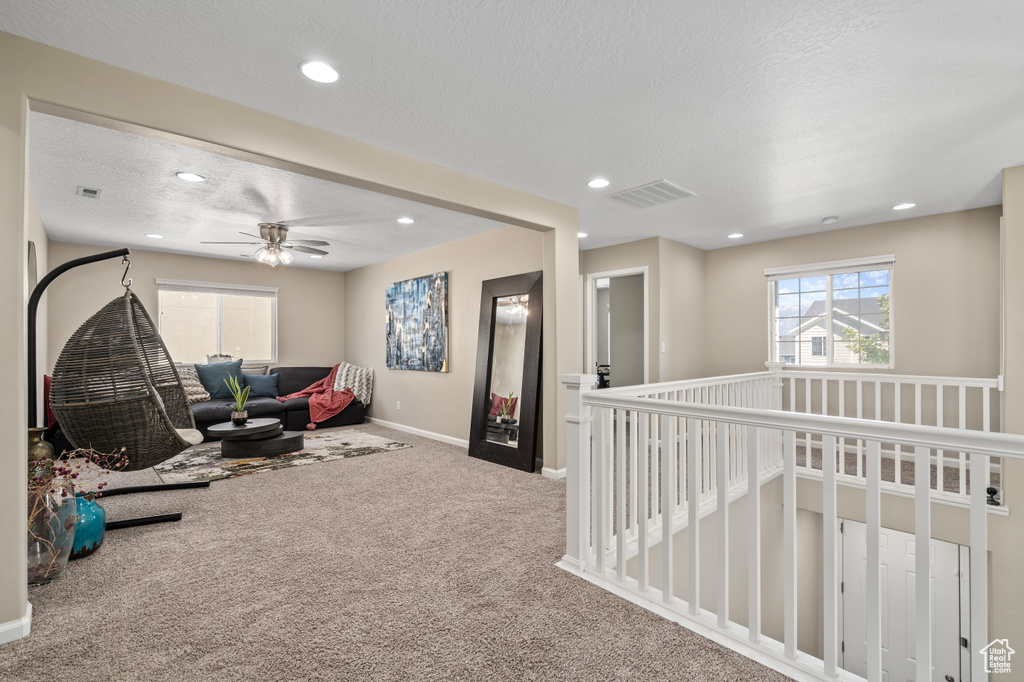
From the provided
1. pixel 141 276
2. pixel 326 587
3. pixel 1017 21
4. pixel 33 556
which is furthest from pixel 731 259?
pixel 141 276

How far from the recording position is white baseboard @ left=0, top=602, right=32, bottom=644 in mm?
1822

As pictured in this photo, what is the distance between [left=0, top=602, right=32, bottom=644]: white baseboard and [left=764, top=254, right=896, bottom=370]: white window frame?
6.05 m

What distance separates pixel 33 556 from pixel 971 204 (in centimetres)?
668

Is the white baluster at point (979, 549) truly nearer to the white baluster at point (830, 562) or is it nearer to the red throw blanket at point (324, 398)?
the white baluster at point (830, 562)

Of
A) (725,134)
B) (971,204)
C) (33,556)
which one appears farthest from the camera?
(971,204)

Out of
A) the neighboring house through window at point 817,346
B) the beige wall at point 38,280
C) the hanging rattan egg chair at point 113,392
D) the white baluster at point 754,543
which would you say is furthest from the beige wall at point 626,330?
the beige wall at point 38,280

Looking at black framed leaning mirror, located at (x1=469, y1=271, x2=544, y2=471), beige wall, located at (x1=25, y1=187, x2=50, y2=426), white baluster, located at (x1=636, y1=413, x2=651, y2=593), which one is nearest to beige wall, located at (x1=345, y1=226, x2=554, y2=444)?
black framed leaning mirror, located at (x1=469, y1=271, x2=544, y2=471)

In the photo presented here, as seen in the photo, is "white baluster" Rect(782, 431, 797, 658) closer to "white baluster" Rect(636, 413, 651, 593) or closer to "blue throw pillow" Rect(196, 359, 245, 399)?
"white baluster" Rect(636, 413, 651, 593)

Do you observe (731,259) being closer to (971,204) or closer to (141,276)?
(971,204)

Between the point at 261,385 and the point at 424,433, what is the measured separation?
2.48 m

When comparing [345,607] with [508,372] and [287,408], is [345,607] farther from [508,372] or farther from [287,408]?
[287,408]

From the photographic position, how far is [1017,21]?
180 centimetres

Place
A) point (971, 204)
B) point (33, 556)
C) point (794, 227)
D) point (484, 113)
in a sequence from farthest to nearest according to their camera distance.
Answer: point (794, 227) → point (971, 204) → point (484, 113) → point (33, 556)

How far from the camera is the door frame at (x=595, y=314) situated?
5.48 metres
